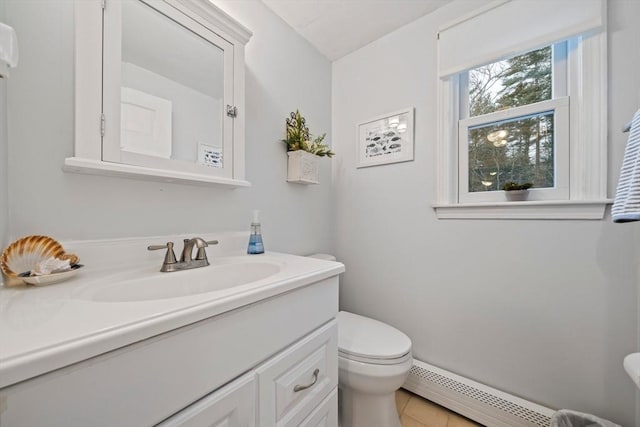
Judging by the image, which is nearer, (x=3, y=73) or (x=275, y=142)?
(x=3, y=73)

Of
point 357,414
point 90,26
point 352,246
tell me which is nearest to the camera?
point 90,26

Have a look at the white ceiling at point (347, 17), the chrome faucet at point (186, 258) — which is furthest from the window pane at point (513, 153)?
the chrome faucet at point (186, 258)

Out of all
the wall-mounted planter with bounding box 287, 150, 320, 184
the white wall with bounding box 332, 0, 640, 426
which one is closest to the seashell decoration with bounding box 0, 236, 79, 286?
the wall-mounted planter with bounding box 287, 150, 320, 184

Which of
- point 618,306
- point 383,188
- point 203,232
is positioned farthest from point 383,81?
point 618,306

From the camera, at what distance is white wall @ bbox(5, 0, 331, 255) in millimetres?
653

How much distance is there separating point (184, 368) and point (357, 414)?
3.20ft

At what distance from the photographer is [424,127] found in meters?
1.38

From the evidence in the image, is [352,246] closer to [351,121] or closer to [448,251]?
[448,251]

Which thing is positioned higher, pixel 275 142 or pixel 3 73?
pixel 275 142

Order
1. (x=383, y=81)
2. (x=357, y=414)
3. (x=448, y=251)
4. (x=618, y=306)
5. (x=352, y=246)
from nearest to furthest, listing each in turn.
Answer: (x=618, y=306), (x=357, y=414), (x=448, y=251), (x=383, y=81), (x=352, y=246)

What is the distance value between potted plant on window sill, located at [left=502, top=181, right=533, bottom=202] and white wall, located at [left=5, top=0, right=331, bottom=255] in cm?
104

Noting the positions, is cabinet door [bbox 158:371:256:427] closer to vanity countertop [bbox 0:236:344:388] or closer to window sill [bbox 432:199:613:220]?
vanity countertop [bbox 0:236:344:388]

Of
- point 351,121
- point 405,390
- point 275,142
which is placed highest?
point 351,121

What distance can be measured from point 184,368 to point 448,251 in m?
1.27
